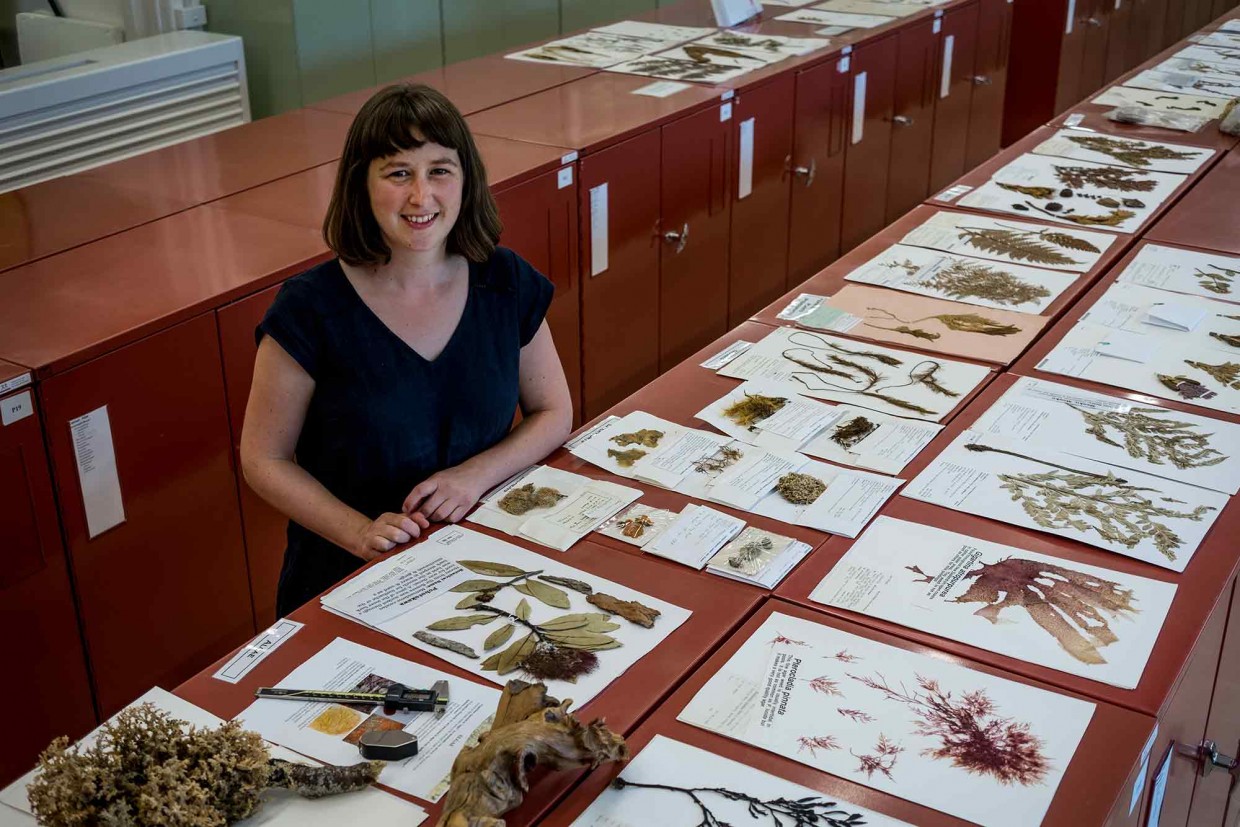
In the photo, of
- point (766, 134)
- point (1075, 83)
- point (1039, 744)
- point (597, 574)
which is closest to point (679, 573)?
point (597, 574)

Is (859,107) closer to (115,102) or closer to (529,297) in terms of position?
(115,102)

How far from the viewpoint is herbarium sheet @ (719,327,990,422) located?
107 inches

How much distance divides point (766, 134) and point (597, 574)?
10.7 ft

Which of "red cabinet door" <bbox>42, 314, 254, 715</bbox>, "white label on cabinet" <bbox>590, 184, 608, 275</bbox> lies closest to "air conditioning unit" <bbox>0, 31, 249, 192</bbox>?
"white label on cabinet" <bbox>590, 184, 608, 275</bbox>

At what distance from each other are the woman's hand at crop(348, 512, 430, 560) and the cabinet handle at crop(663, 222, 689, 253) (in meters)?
2.46

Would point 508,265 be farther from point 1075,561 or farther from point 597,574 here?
point 1075,561

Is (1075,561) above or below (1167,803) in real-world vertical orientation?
above

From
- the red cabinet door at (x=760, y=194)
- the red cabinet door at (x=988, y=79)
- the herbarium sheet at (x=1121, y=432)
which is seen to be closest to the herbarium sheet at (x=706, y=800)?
the herbarium sheet at (x=1121, y=432)

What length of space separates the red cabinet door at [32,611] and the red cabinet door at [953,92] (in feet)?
16.3

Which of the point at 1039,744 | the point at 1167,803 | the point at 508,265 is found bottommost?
the point at 1167,803

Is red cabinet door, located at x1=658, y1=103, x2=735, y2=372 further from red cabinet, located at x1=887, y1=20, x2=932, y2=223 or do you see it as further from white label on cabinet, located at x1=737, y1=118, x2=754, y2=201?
red cabinet, located at x1=887, y1=20, x2=932, y2=223

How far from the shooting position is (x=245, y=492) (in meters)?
3.07

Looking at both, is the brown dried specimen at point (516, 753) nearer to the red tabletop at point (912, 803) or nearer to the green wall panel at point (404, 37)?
the red tabletop at point (912, 803)

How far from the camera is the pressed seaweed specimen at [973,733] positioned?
5.43 ft
